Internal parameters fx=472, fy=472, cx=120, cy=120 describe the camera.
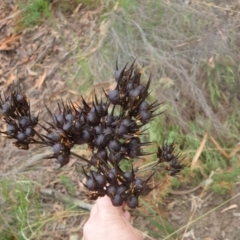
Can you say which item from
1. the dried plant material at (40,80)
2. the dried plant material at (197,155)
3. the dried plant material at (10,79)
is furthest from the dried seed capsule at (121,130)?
the dried plant material at (10,79)

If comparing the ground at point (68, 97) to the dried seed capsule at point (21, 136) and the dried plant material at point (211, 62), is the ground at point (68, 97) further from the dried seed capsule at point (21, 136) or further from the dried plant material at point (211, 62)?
the dried seed capsule at point (21, 136)

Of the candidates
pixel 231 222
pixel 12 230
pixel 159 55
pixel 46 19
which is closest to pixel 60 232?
pixel 12 230

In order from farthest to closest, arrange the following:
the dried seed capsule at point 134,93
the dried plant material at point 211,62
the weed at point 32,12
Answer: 1. the weed at point 32,12
2. the dried plant material at point 211,62
3. the dried seed capsule at point 134,93

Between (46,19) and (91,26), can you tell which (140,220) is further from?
(46,19)

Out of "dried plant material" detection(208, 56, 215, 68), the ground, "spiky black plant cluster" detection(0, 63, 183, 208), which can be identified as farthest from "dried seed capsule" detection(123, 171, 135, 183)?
"dried plant material" detection(208, 56, 215, 68)

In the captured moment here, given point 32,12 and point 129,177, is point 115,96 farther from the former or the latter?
point 32,12
